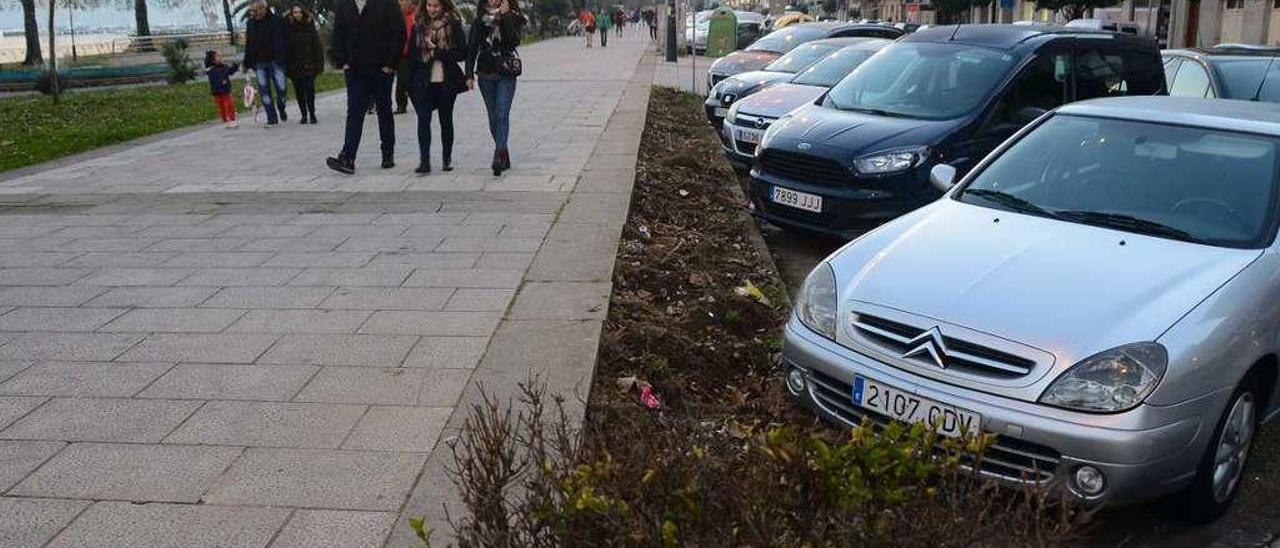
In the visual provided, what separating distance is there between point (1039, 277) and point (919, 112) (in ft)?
13.9

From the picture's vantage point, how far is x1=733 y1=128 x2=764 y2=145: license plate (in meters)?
10.8

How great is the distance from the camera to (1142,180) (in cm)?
481

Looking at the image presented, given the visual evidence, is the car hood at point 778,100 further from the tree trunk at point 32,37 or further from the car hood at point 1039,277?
the tree trunk at point 32,37

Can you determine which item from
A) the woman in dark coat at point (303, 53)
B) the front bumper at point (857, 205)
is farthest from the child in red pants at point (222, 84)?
the front bumper at point (857, 205)

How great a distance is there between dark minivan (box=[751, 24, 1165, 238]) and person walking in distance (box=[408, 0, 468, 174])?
9.66 ft

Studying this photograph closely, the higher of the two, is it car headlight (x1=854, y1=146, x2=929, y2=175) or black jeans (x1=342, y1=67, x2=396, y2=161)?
black jeans (x1=342, y1=67, x2=396, y2=161)

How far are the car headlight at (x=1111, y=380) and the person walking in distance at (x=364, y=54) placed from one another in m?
7.41

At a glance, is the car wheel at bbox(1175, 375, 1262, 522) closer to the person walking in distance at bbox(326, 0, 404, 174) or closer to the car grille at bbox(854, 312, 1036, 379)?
the car grille at bbox(854, 312, 1036, 379)

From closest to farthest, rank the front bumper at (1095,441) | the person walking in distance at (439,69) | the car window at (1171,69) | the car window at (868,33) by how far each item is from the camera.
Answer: the front bumper at (1095,441) < the person walking in distance at (439,69) < the car window at (1171,69) < the car window at (868,33)

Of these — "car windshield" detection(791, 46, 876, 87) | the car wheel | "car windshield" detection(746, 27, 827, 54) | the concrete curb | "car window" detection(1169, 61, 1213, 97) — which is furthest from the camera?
"car windshield" detection(746, 27, 827, 54)

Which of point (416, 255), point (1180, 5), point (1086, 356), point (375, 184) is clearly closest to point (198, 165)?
point (375, 184)

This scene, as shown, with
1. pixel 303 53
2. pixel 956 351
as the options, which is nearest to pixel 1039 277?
pixel 956 351

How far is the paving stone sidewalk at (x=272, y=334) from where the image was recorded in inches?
139

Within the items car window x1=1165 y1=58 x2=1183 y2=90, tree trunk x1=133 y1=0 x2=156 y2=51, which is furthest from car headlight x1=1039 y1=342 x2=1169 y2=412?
tree trunk x1=133 y1=0 x2=156 y2=51
